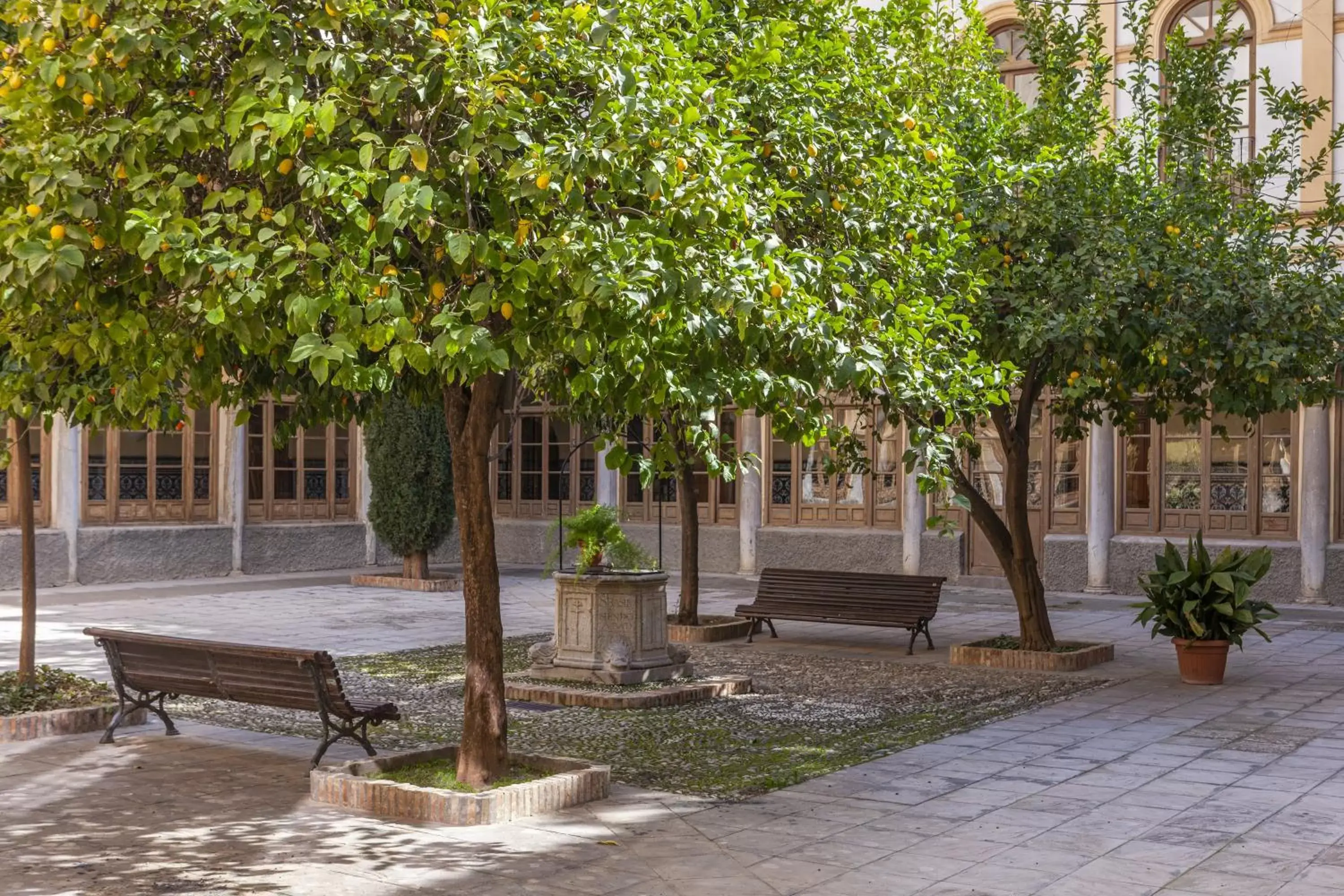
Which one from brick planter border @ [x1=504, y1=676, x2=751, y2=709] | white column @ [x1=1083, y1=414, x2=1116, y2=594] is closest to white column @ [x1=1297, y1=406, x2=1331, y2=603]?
white column @ [x1=1083, y1=414, x2=1116, y2=594]

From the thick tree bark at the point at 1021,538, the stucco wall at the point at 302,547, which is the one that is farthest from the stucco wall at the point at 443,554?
the thick tree bark at the point at 1021,538

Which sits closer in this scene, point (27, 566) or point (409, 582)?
point (27, 566)

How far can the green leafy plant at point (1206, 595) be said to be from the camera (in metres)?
12.0

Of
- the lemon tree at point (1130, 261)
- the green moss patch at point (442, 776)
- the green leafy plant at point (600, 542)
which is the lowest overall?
the green moss patch at point (442, 776)

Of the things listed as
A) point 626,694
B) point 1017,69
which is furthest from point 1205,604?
point 1017,69

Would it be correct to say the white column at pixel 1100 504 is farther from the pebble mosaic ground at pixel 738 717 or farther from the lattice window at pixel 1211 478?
the pebble mosaic ground at pixel 738 717

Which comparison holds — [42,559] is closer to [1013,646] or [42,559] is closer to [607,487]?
[607,487]

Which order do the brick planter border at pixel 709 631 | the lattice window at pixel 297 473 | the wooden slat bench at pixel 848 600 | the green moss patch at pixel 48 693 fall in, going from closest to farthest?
the green moss patch at pixel 48 693 → the wooden slat bench at pixel 848 600 → the brick planter border at pixel 709 631 → the lattice window at pixel 297 473

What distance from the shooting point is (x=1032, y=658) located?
43.9 feet

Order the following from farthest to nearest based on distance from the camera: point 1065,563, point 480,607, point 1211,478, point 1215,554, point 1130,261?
1. point 1065,563
2. point 1211,478
3. point 1215,554
4. point 1130,261
5. point 480,607

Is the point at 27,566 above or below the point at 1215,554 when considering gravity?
above

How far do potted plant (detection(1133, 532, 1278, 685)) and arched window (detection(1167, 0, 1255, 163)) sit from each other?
8.75 m

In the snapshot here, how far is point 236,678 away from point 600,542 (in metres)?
3.79

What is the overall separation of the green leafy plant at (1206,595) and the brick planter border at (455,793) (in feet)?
18.8
